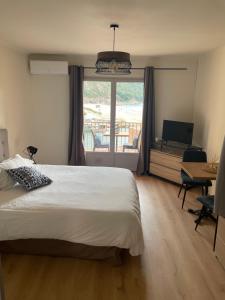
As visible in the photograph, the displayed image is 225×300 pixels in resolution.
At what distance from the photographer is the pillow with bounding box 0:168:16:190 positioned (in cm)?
297

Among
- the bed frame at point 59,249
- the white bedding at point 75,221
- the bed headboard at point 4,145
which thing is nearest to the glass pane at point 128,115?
the bed headboard at point 4,145

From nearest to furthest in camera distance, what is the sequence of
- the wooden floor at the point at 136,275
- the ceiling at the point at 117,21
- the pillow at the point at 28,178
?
the wooden floor at the point at 136,275, the ceiling at the point at 117,21, the pillow at the point at 28,178

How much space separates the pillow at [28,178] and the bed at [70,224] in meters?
0.16

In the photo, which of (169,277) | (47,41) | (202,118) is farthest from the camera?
(202,118)

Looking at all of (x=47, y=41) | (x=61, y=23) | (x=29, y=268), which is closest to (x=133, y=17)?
(x=61, y=23)

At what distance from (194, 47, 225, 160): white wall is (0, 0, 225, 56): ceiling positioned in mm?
356

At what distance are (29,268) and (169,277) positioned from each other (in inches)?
54.8

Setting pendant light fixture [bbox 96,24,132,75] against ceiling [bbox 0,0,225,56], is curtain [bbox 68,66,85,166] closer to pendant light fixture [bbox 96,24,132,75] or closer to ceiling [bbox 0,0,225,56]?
ceiling [bbox 0,0,225,56]

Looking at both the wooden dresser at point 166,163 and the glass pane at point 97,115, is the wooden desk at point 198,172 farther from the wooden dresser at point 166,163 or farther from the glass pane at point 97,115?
the glass pane at point 97,115

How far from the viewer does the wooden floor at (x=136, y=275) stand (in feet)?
7.22

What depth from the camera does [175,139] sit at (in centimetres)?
513

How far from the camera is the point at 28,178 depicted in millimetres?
3008

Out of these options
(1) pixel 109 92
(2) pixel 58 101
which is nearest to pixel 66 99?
(2) pixel 58 101

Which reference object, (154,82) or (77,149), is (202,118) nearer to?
(154,82)
